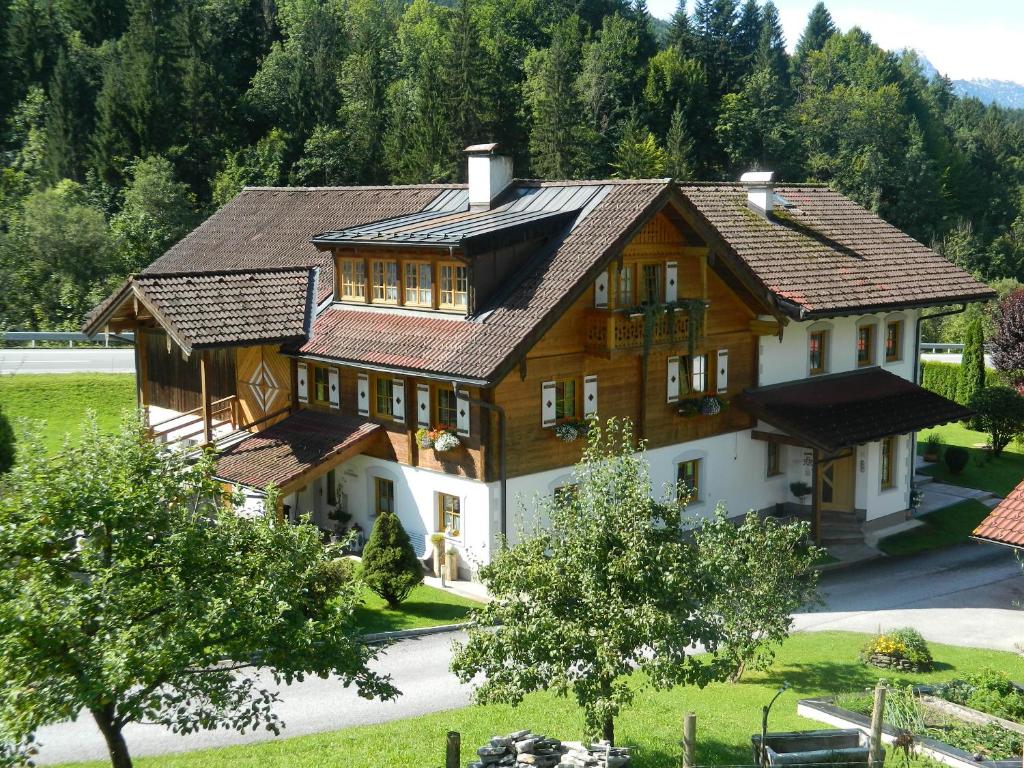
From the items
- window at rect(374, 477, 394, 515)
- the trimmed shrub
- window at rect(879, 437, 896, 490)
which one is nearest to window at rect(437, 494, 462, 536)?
window at rect(374, 477, 394, 515)

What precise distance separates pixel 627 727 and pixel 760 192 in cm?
2031

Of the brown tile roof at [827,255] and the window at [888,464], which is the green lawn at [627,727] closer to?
the window at [888,464]

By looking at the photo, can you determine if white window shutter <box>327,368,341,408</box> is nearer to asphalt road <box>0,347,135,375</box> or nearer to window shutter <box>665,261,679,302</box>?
window shutter <box>665,261,679,302</box>

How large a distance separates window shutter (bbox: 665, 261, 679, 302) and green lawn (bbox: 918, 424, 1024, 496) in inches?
568

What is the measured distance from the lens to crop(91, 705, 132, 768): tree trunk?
488 inches

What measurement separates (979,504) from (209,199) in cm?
5178

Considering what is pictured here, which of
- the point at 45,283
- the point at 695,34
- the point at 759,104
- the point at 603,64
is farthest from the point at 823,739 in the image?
the point at 695,34

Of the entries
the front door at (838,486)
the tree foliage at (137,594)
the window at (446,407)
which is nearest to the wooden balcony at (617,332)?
the window at (446,407)

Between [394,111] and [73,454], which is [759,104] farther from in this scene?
[73,454]

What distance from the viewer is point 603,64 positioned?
86875 millimetres

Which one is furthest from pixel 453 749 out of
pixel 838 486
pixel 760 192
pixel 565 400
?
pixel 760 192

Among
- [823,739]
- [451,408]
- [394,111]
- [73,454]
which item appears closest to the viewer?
[73,454]

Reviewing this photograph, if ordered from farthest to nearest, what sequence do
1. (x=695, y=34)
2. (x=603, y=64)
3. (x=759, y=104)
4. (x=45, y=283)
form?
(x=695, y=34) → (x=759, y=104) → (x=603, y=64) → (x=45, y=283)

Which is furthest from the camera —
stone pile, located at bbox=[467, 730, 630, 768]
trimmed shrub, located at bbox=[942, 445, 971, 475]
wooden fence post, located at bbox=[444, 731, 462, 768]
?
trimmed shrub, located at bbox=[942, 445, 971, 475]
